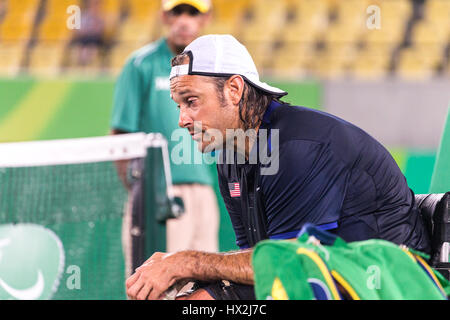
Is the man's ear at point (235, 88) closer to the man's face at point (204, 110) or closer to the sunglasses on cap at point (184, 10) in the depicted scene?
the man's face at point (204, 110)

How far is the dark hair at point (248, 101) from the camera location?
2623mm

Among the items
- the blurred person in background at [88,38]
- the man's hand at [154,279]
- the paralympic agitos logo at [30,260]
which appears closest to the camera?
the man's hand at [154,279]

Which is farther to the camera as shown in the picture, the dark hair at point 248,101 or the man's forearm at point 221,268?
the dark hair at point 248,101

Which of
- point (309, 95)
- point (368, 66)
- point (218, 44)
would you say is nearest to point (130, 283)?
point (218, 44)

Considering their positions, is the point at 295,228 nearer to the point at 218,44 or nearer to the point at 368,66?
the point at 218,44

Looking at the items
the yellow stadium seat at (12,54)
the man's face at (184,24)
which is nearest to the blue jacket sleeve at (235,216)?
the man's face at (184,24)

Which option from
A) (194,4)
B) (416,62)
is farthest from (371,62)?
(194,4)

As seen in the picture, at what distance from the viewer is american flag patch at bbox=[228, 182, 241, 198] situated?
2.75 m

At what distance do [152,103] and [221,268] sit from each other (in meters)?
3.20

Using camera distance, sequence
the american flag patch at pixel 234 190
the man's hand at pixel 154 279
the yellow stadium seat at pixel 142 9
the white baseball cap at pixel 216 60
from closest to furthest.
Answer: the man's hand at pixel 154 279 < the white baseball cap at pixel 216 60 < the american flag patch at pixel 234 190 < the yellow stadium seat at pixel 142 9

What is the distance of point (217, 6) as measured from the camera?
40.6ft

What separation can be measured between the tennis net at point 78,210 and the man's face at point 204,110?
5.76 ft

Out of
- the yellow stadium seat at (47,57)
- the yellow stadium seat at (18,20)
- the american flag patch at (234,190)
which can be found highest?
the yellow stadium seat at (18,20)

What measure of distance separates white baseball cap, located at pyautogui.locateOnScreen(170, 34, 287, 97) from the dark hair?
20 mm
